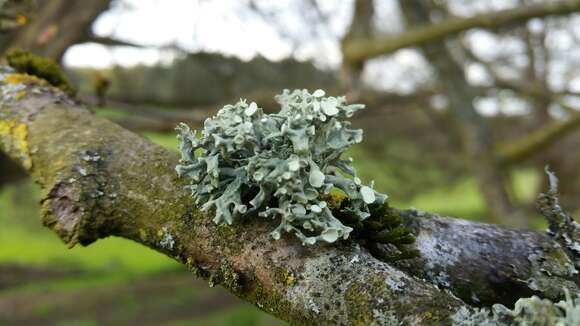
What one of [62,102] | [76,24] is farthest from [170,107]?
[62,102]

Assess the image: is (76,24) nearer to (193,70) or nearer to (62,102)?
(193,70)

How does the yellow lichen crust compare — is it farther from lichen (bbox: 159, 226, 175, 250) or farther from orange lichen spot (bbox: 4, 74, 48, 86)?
lichen (bbox: 159, 226, 175, 250)

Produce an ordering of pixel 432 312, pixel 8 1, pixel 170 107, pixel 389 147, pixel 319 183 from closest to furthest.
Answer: pixel 432 312 < pixel 319 183 < pixel 8 1 < pixel 170 107 < pixel 389 147

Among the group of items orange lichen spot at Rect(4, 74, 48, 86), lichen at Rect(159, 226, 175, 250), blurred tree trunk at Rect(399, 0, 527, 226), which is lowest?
orange lichen spot at Rect(4, 74, 48, 86)

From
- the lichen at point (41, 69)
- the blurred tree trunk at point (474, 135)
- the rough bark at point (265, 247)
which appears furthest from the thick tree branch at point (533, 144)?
the lichen at point (41, 69)

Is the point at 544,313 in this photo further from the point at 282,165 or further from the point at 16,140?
the point at 16,140

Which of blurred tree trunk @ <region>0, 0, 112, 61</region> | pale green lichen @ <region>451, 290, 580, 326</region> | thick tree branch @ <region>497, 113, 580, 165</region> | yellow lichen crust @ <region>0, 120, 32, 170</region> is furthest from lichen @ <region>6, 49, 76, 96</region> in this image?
thick tree branch @ <region>497, 113, 580, 165</region>

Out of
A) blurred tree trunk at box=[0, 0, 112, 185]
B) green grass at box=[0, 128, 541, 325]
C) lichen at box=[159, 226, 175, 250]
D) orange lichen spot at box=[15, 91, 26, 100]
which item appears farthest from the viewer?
green grass at box=[0, 128, 541, 325]
